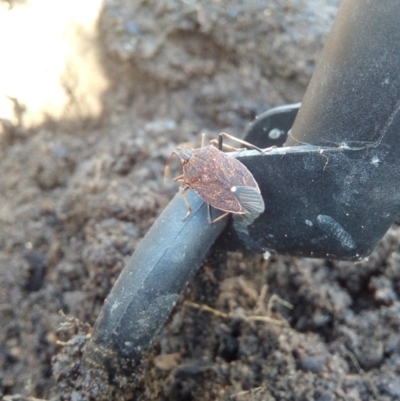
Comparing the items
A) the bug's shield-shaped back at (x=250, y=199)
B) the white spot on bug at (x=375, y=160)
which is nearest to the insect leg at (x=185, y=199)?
the bug's shield-shaped back at (x=250, y=199)

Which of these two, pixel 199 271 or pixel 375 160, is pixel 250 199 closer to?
pixel 375 160

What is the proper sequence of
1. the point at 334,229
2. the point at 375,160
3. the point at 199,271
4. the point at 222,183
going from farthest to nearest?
the point at 199,271 < the point at 222,183 < the point at 334,229 < the point at 375,160

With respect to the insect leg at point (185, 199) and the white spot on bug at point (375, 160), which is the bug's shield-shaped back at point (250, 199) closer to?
the insect leg at point (185, 199)

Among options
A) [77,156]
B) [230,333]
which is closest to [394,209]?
[230,333]

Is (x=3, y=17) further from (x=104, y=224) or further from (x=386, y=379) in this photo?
(x=386, y=379)

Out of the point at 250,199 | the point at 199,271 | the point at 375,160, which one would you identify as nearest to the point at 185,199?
the point at 250,199

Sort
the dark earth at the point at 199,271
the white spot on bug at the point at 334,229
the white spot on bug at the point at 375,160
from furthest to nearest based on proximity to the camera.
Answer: the dark earth at the point at 199,271 < the white spot on bug at the point at 334,229 < the white spot on bug at the point at 375,160
